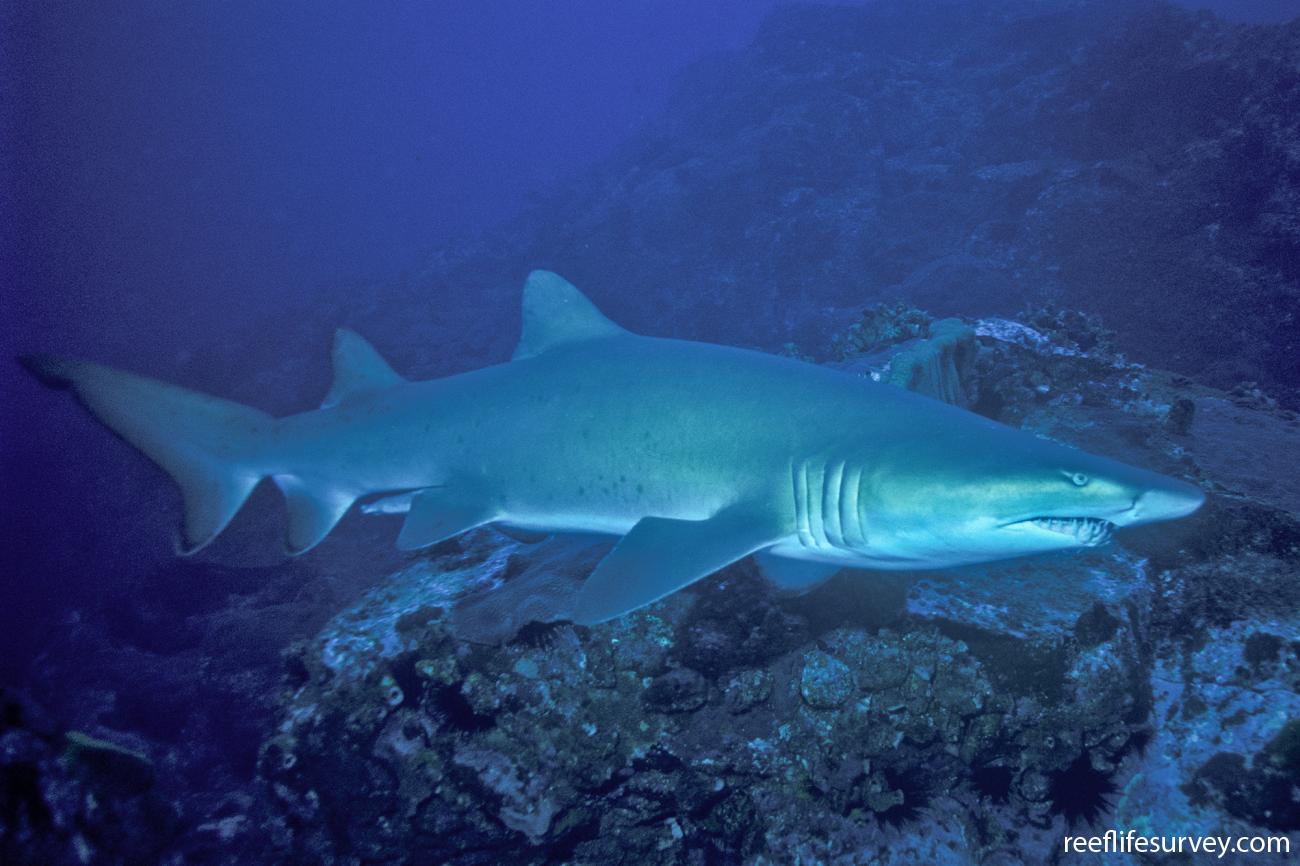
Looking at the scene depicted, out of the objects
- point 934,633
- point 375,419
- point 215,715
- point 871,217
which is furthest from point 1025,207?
point 215,715

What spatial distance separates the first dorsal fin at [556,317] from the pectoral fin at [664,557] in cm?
134

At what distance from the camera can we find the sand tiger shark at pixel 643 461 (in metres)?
2.14

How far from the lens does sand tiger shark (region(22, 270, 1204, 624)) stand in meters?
2.14

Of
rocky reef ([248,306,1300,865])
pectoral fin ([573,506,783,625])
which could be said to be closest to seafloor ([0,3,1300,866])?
rocky reef ([248,306,1300,865])

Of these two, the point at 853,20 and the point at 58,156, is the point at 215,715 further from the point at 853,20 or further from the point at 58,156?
the point at 58,156

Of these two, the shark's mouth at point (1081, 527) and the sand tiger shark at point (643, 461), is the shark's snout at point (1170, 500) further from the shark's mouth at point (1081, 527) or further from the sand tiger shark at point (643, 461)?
the shark's mouth at point (1081, 527)

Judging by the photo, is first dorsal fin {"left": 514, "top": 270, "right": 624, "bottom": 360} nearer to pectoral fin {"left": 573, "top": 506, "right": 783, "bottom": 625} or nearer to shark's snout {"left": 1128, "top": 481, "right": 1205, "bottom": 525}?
pectoral fin {"left": 573, "top": 506, "right": 783, "bottom": 625}

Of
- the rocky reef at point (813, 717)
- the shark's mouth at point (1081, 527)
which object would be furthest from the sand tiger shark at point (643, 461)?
the rocky reef at point (813, 717)

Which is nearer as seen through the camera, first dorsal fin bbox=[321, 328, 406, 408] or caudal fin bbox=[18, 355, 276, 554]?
caudal fin bbox=[18, 355, 276, 554]

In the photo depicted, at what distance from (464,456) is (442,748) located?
1488 millimetres

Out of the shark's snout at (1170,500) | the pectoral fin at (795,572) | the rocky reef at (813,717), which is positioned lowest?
the rocky reef at (813,717)

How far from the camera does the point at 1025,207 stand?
1484cm

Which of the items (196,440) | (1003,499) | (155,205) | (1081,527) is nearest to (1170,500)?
(1081,527)

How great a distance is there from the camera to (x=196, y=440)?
329 centimetres
